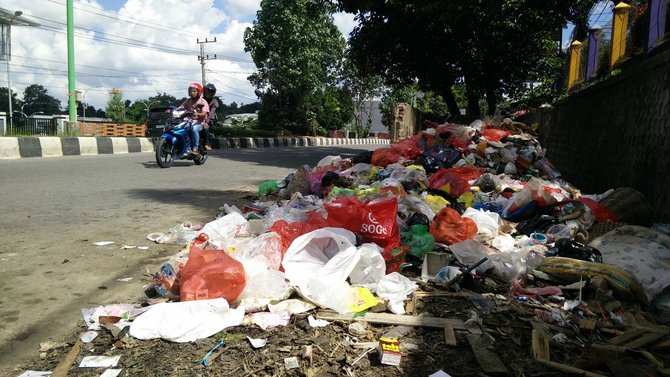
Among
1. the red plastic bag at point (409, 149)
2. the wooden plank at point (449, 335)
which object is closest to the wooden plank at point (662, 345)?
the wooden plank at point (449, 335)

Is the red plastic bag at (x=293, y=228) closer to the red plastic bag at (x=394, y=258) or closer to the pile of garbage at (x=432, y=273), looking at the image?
the pile of garbage at (x=432, y=273)

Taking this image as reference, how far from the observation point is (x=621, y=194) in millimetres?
3992

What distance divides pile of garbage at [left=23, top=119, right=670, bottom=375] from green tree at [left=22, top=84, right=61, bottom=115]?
8449cm

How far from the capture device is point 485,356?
1.89 meters

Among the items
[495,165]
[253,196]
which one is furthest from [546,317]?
[495,165]

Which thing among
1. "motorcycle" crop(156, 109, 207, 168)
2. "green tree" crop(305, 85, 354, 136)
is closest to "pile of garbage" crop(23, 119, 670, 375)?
"motorcycle" crop(156, 109, 207, 168)

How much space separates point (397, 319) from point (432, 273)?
0.75 m

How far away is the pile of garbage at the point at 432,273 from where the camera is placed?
210 centimetres

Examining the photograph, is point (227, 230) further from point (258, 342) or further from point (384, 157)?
point (384, 157)

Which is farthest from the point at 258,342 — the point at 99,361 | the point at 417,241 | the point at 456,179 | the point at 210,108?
the point at 210,108

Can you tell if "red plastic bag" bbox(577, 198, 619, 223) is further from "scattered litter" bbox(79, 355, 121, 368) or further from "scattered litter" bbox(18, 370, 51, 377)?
"scattered litter" bbox(18, 370, 51, 377)

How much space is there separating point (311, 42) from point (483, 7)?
14352mm

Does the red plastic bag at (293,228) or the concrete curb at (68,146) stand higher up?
the concrete curb at (68,146)

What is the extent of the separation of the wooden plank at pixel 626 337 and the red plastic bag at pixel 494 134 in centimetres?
557
